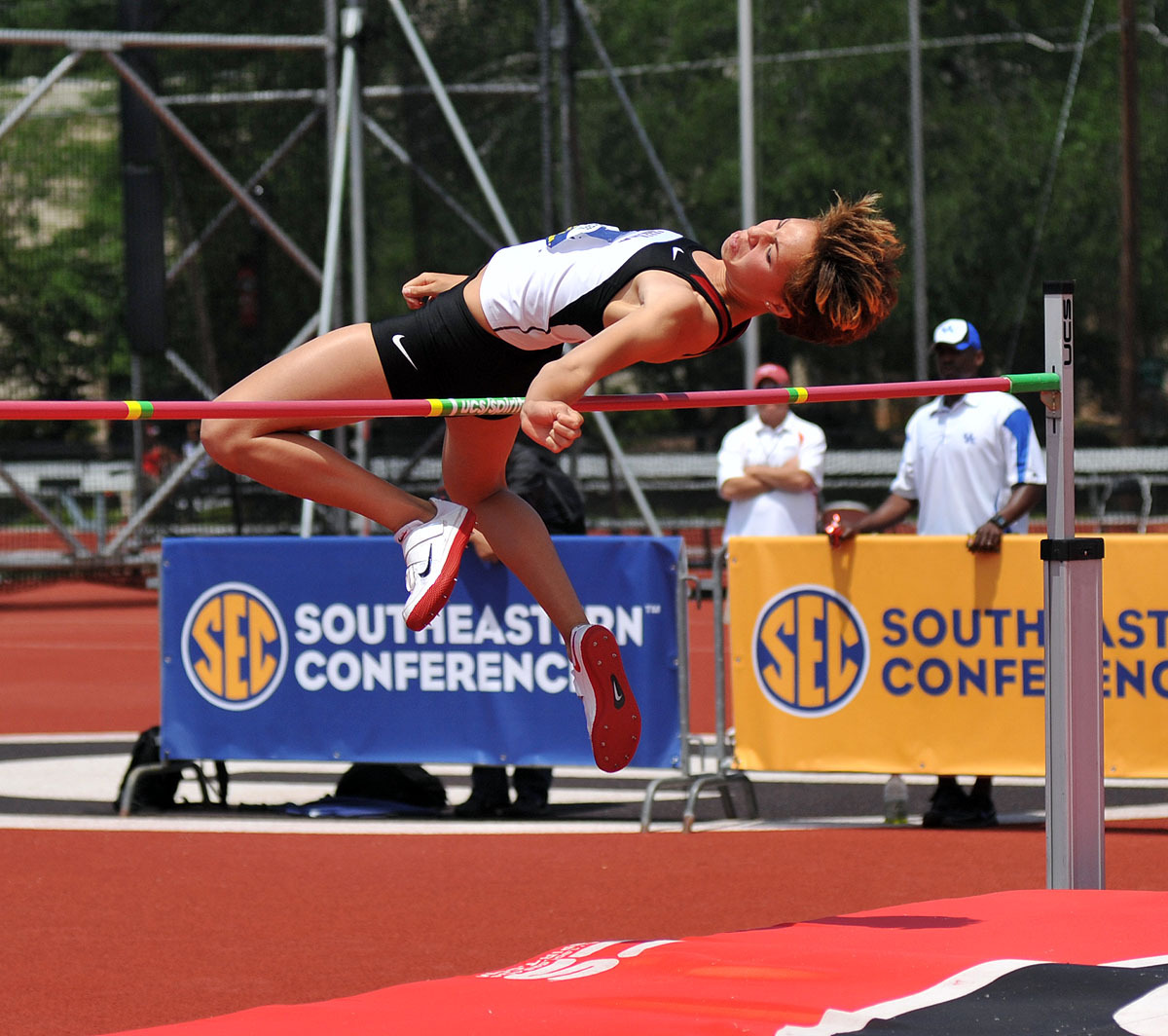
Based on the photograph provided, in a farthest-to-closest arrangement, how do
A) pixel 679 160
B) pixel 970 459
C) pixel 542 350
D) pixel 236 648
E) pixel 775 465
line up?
pixel 679 160 < pixel 775 465 < pixel 236 648 < pixel 970 459 < pixel 542 350

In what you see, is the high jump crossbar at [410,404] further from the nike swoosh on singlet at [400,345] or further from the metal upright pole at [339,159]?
the metal upright pole at [339,159]

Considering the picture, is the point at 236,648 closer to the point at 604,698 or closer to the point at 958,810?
the point at 958,810

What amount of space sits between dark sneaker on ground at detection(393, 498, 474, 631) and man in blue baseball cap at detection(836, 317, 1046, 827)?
298 centimetres

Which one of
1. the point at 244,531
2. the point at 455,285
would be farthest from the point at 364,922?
the point at 244,531

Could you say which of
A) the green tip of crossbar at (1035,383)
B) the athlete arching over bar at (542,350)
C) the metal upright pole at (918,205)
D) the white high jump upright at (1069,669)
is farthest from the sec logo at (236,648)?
the metal upright pole at (918,205)

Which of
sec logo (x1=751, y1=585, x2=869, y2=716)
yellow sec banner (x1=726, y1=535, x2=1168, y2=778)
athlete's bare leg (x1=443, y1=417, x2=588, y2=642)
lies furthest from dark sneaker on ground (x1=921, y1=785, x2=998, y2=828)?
athlete's bare leg (x1=443, y1=417, x2=588, y2=642)

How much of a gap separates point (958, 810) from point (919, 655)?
2.11 ft

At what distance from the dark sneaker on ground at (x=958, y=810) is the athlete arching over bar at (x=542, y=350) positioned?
112 inches

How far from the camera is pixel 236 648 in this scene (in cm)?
773

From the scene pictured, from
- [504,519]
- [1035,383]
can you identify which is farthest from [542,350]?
[1035,383]

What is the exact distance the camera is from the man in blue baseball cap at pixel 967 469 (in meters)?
7.20

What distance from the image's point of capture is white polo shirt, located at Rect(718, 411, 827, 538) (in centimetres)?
893

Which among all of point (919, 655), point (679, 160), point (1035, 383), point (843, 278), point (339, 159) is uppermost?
point (679, 160)

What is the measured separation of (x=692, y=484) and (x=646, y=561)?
865 centimetres
